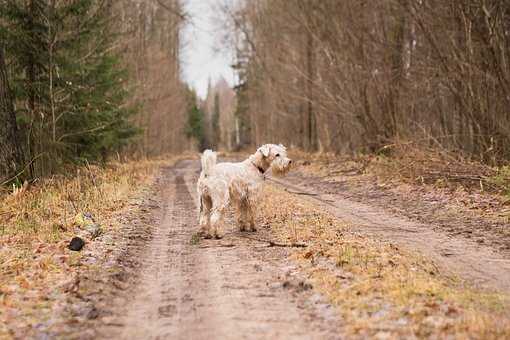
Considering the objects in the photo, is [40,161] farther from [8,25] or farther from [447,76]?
[447,76]

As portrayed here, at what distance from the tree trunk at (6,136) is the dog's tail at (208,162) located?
5838 millimetres

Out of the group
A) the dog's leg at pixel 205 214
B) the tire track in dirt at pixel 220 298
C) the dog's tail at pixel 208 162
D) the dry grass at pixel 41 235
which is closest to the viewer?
the tire track in dirt at pixel 220 298

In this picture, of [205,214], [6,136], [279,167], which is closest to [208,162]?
[205,214]

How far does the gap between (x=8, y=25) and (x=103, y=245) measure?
30.3 ft

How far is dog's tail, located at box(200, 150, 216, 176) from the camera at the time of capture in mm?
8820

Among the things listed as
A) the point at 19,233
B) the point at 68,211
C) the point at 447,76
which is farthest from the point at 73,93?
the point at 447,76

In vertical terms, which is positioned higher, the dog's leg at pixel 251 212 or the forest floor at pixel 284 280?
the dog's leg at pixel 251 212

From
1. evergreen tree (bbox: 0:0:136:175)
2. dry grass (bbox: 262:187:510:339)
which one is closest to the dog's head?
dry grass (bbox: 262:187:510:339)

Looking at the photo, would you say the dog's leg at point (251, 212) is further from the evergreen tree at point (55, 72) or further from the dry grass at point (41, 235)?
the evergreen tree at point (55, 72)

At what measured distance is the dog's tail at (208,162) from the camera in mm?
8820

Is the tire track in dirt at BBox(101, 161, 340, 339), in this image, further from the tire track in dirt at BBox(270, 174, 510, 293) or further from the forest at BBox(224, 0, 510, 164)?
the forest at BBox(224, 0, 510, 164)

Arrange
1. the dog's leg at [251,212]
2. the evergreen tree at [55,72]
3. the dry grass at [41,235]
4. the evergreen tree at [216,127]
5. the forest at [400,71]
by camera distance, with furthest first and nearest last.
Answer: the evergreen tree at [216,127] < the forest at [400,71] < the evergreen tree at [55,72] < the dog's leg at [251,212] < the dry grass at [41,235]

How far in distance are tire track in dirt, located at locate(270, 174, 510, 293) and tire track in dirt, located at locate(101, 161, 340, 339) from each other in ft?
6.60

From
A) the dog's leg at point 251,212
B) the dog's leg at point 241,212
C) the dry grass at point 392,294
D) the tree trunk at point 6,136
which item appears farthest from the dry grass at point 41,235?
the dry grass at point 392,294
